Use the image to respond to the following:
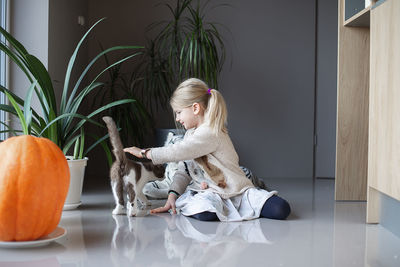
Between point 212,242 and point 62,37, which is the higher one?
point 62,37

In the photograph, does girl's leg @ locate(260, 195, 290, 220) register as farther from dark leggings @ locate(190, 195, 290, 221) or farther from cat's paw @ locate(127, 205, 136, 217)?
cat's paw @ locate(127, 205, 136, 217)

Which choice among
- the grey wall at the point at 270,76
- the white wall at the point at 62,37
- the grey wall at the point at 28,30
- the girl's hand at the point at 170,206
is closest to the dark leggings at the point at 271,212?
the girl's hand at the point at 170,206

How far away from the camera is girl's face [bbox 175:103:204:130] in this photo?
2.41 m

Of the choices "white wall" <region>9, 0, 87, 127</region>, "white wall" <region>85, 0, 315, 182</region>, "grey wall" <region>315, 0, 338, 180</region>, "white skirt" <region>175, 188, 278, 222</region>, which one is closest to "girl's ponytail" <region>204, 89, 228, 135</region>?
"white skirt" <region>175, 188, 278, 222</region>

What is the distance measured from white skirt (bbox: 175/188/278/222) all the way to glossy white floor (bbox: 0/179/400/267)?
6cm

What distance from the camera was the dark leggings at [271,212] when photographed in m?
2.22

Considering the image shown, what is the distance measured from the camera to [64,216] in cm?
227

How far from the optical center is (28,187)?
59.7 inches

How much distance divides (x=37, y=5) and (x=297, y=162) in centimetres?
250

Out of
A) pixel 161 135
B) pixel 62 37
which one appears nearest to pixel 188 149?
pixel 161 135

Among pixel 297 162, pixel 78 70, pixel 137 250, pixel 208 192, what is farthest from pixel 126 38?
pixel 137 250

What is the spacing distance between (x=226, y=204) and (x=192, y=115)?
0.47m

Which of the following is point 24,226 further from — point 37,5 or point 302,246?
point 37,5

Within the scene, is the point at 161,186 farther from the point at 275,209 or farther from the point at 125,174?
the point at 275,209
